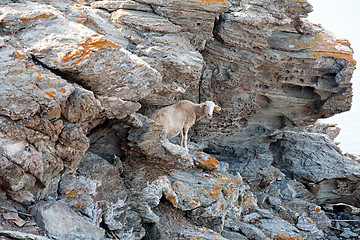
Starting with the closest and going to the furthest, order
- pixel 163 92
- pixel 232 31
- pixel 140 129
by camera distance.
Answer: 1. pixel 140 129
2. pixel 163 92
3. pixel 232 31

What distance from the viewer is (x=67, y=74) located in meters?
7.48

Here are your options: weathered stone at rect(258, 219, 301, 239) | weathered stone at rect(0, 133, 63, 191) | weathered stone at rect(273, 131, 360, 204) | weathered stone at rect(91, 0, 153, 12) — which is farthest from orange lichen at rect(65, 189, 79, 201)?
weathered stone at rect(273, 131, 360, 204)

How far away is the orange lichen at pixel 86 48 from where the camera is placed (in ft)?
23.8

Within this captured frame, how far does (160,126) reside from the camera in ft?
33.3

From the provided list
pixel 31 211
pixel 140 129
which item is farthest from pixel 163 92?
pixel 31 211

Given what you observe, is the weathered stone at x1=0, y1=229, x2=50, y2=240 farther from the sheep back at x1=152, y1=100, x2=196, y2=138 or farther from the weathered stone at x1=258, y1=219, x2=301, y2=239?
the weathered stone at x1=258, y1=219, x2=301, y2=239

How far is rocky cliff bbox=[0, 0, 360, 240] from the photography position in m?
6.95

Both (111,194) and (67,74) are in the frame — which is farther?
(111,194)

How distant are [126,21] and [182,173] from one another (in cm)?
625

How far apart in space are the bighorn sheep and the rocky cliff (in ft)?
2.24

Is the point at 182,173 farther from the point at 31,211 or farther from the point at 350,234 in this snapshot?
the point at 350,234

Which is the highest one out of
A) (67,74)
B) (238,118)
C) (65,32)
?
(65,32)

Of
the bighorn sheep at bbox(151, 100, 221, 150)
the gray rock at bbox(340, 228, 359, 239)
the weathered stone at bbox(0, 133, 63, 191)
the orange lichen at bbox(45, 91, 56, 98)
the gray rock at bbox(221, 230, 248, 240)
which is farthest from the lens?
the gray rock at bbox(340, 228, 359, 239)

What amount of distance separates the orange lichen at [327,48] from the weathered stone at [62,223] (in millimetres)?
14183
